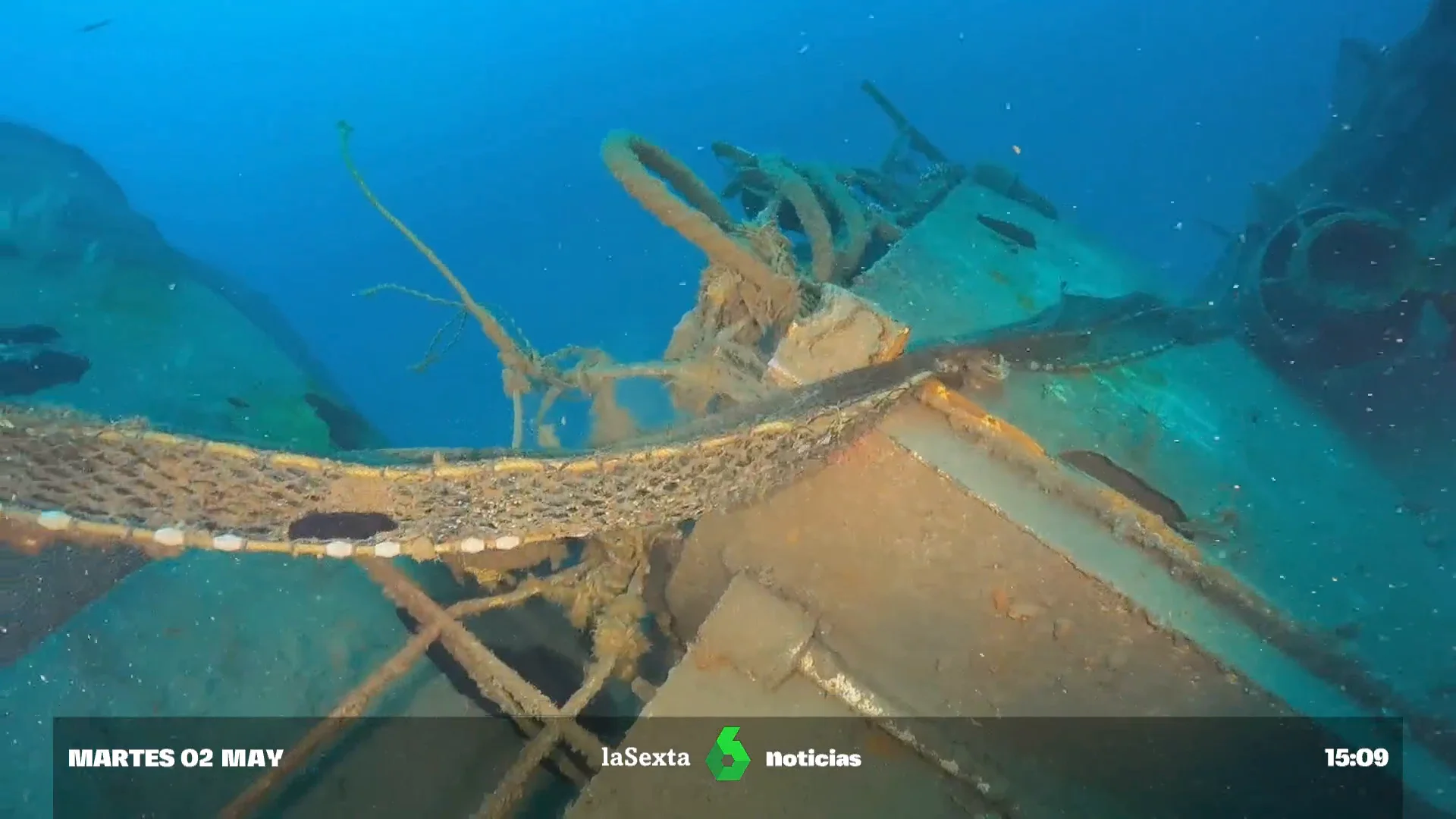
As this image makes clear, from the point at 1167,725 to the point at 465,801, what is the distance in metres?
3.04

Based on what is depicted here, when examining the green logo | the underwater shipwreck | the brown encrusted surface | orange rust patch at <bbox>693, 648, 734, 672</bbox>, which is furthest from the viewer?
orange rust patch at <bbox>693, 648, 734, 672</bbox>

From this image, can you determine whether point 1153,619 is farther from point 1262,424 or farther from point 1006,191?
point 1006,191

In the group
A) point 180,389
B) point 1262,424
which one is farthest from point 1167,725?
point 180,389

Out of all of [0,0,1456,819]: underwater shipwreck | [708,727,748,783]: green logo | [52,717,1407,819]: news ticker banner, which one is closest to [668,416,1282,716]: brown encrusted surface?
[0,0,1456,819]: underwater shipwreck

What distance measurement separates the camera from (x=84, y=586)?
3715 mm

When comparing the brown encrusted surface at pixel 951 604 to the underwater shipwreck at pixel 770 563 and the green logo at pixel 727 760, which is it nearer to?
the underwater shipwreck at pixel 770 563

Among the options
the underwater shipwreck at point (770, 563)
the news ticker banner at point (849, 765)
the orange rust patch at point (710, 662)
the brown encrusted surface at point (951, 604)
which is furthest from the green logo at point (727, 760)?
the brown encrusted surface at point (951, 604)

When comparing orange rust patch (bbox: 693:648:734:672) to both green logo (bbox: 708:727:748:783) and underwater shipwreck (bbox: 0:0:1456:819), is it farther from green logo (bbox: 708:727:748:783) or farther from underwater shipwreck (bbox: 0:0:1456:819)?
green logo (bbox: 708:727:748:783)

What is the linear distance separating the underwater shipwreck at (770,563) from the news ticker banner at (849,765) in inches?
1.0

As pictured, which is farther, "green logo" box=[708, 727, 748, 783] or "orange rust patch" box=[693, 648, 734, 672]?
"orange rust patch" box=[693, 648, 734, 672]

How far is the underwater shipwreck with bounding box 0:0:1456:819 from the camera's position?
2793 mm

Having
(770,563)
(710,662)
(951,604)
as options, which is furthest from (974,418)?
(710,662)

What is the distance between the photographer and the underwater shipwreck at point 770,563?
279 cm

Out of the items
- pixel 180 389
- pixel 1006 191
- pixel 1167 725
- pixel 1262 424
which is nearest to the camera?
pixel 1167 725
